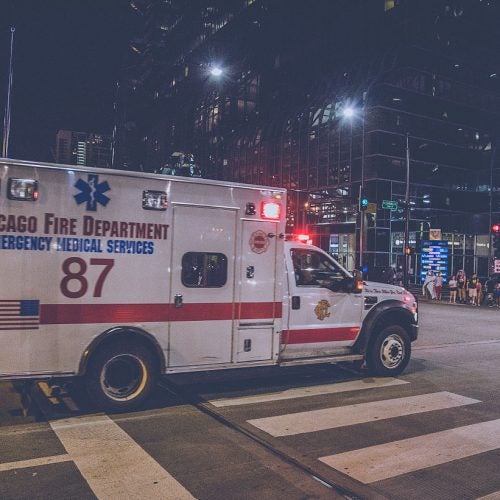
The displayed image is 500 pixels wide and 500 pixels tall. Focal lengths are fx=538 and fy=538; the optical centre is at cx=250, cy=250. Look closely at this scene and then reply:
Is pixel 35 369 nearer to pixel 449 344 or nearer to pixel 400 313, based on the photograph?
pixel 400 313

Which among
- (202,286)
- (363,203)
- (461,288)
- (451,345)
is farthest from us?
(461,288)

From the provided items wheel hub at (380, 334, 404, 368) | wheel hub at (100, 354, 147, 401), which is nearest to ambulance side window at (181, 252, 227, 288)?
wheel hub at (100, 354, 147, 401)

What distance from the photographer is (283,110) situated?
44.9m

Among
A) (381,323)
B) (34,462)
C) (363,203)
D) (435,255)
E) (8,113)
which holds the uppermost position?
(8,113)

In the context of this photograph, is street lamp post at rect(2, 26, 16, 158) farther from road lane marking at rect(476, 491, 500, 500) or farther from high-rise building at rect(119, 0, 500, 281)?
road lane marking at rect(476, 491, 500, 500)

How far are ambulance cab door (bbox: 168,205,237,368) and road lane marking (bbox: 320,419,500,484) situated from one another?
2.31 metres

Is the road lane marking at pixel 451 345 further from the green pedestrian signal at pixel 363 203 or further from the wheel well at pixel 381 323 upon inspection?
the green pedestrian signal at pixel 363 203

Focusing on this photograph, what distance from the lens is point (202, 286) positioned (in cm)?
682

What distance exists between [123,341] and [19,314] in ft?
3.92

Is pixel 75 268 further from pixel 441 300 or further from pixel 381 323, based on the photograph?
pixel 441 300

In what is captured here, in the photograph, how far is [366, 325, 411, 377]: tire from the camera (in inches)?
334

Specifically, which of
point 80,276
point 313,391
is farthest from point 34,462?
point 313,391

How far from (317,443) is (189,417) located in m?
1.59

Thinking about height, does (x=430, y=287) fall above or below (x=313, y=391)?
above
